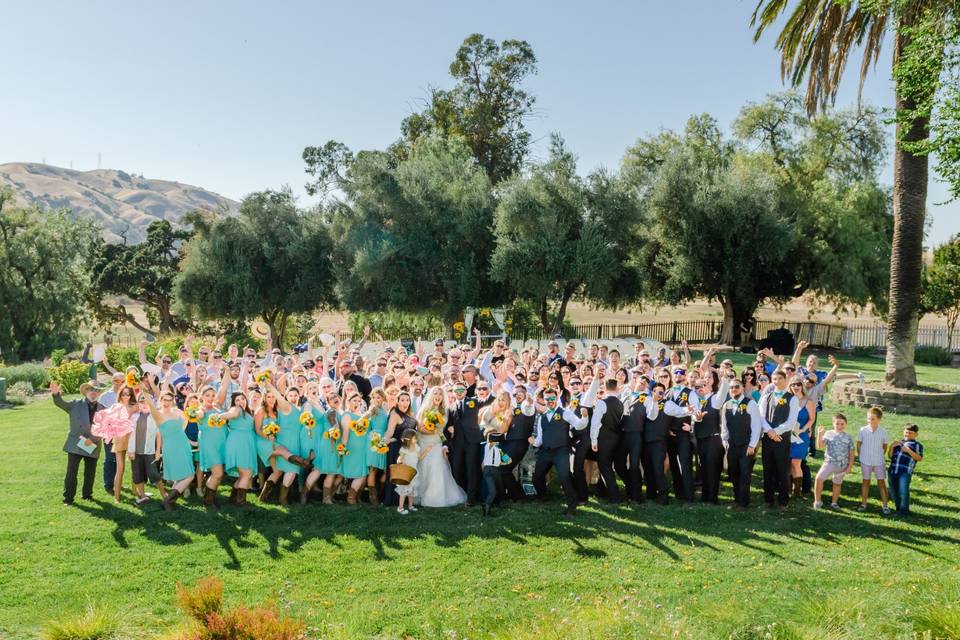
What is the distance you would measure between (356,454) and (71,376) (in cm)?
1621

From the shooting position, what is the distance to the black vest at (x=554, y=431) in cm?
905

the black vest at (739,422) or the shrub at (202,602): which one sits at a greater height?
the black vest at (739,422)

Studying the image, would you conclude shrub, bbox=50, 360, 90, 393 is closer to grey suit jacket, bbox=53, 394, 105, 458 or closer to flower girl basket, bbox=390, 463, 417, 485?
grey suit jacket, bbox=53, 394, 105, 458

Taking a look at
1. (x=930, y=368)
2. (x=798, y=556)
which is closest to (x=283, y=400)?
(x=798, y=556)

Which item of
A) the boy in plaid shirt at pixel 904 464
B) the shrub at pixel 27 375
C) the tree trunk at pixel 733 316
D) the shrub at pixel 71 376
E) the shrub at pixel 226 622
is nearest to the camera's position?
the shrub at pixel 226 622

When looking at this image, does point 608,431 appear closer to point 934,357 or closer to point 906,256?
point 906,256

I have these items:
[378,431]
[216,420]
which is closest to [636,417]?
[378,431]

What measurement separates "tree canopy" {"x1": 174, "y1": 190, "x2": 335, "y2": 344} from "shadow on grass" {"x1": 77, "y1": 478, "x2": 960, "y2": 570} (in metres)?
24.0

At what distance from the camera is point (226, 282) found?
33094mm

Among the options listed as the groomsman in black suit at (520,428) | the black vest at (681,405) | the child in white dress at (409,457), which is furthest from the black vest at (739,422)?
the child in white dress at (409,457)

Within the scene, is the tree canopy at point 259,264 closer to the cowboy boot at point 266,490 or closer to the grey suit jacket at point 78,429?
the grey suit jacket at point 78,429

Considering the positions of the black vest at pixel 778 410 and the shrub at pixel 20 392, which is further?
the shrub at pixel 20 392

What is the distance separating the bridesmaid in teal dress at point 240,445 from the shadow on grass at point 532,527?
339 millimetres

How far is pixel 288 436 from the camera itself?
31.0ft
